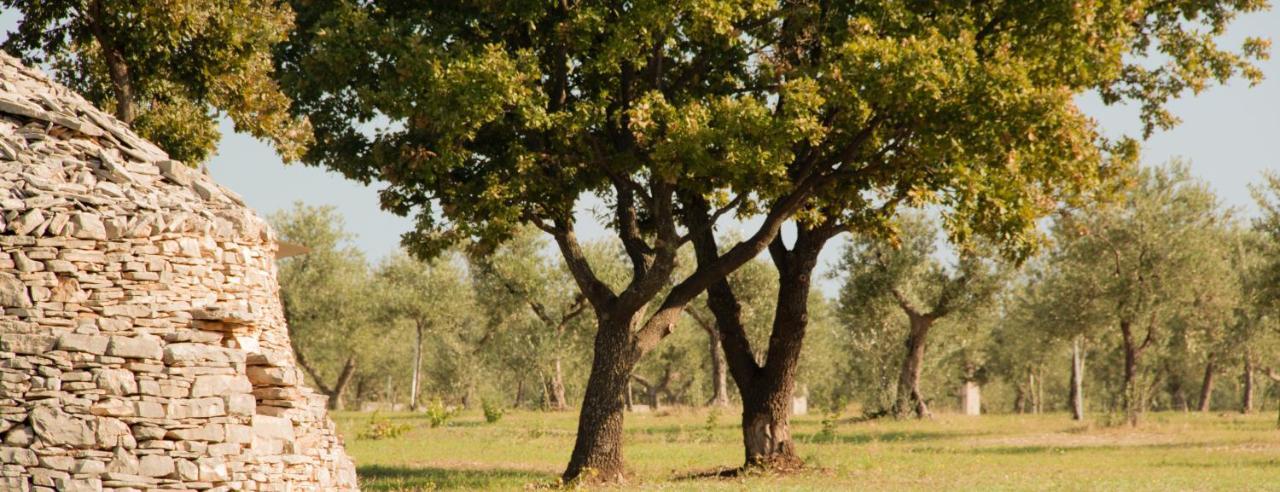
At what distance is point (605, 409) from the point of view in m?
22.4

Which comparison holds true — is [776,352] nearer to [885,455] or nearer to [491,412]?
[885,455]

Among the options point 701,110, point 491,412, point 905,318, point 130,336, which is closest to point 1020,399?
point 905,318

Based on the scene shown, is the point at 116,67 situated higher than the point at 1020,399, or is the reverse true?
the point at 116,67

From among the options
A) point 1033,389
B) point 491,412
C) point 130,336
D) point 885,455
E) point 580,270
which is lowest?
point 885,455

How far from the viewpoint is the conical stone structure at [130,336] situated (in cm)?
1103

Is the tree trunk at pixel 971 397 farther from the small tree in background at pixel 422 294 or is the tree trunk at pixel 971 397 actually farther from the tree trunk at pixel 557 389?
the small tree in background at pixel 422 294

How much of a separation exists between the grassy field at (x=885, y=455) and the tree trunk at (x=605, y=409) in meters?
0.69

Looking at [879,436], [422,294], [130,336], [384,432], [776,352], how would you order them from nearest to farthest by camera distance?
[130,336] → [776,352] → [384,432] → [879,436] → [422,294]

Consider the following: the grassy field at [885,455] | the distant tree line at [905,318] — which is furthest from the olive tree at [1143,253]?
the grassy field at [885,455]

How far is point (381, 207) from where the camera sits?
22.6 m

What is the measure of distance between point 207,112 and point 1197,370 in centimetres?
5864

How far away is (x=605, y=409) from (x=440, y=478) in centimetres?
366

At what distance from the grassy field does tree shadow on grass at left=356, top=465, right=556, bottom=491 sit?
4 cm

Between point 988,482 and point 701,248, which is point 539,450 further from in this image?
point 988,482
